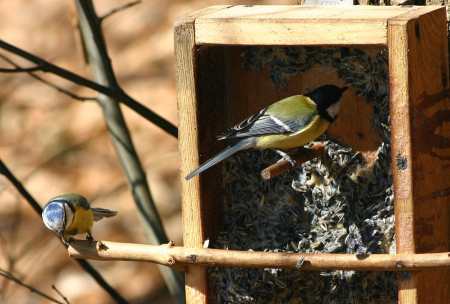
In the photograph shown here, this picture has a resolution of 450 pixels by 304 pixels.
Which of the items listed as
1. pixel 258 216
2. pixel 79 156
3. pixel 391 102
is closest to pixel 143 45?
pixel 79 156

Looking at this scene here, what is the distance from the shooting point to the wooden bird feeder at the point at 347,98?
11.5ft

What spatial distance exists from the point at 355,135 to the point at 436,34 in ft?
1.46

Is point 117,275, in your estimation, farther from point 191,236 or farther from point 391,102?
point 391,102

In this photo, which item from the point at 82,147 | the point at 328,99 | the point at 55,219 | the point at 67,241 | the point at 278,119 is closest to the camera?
the point at 328,99

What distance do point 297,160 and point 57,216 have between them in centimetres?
103

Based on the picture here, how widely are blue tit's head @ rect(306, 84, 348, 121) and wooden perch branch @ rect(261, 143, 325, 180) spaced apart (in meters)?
0.11

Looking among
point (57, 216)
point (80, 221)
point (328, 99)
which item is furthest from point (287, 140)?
point (80, 221)

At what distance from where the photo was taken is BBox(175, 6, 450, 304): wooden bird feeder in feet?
11.5

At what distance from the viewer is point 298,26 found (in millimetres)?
3588

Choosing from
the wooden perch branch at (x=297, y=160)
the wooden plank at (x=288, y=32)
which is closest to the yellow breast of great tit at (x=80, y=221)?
the wooden perch branch at (x=297, y=160)

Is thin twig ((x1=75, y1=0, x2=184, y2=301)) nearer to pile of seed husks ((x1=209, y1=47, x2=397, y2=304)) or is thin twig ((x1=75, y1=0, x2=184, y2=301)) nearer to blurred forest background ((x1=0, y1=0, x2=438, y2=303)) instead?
pile of seed husks ((x1=209, y1=47, x2=397, y2=304))

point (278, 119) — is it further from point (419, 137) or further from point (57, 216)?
point (57, 216)

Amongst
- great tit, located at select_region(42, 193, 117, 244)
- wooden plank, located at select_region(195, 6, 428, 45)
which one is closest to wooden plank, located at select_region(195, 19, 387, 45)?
wooden plank, located at select_region(195, 6, 428, 45)

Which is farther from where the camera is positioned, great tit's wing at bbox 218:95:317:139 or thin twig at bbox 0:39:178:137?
thin twig at bbox 0:39:178:137
